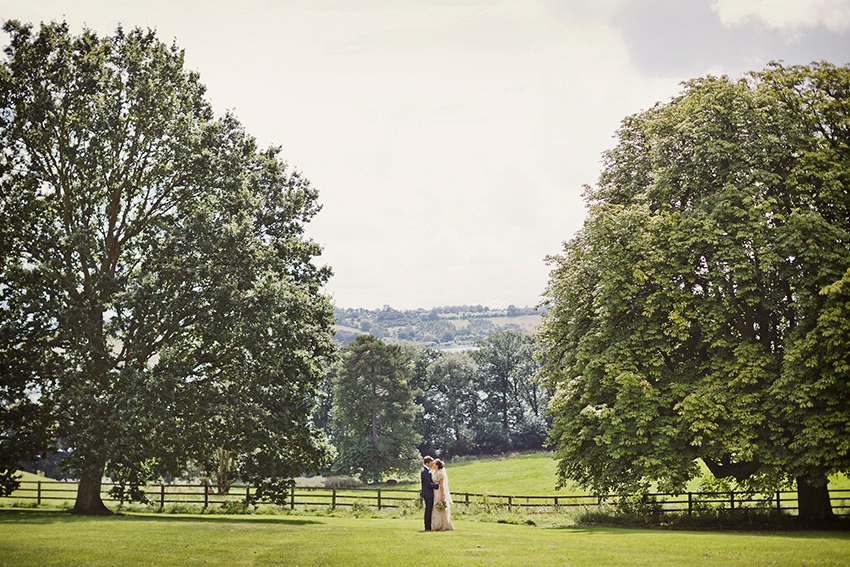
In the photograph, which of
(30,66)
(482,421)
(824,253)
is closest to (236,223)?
(30,66)

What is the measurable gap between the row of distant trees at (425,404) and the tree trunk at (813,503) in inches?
1845

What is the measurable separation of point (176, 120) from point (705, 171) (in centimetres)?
2205

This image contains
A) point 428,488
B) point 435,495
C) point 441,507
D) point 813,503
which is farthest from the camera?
point 813,503

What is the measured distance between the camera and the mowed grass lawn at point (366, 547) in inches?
611

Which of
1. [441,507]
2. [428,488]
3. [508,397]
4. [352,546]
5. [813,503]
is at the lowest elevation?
[813,503]

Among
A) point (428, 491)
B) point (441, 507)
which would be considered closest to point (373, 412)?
point (441, 507)

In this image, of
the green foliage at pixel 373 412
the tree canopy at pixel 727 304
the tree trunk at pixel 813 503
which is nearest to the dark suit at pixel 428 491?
the tree canopy at pixel 727 304

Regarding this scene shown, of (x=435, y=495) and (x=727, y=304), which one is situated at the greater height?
(x=727, y=304)

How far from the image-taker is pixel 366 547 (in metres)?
17.8

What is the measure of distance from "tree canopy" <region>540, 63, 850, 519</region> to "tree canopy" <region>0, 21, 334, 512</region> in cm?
1264

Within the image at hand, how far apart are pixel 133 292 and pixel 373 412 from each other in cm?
5385

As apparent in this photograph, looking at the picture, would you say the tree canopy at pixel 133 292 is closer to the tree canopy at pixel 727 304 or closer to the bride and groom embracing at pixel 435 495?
the bride and groom embracing at pixel 435 495

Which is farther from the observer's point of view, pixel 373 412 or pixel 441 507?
pixel 373 412

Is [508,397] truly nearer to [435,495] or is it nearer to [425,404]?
[425,404]
